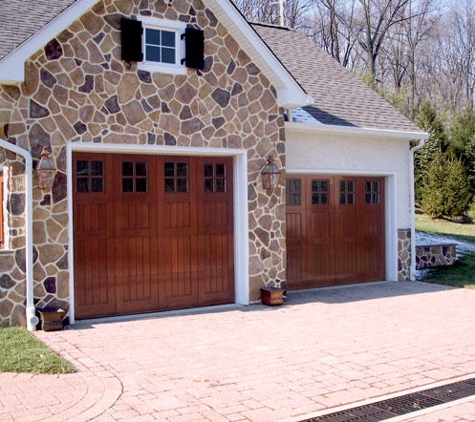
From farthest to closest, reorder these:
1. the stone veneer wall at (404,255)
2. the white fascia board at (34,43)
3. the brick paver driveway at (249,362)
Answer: the stone veneer wall at (404,255)
the white fascia board at (34,43)
the brick paver driveway at (249,362)

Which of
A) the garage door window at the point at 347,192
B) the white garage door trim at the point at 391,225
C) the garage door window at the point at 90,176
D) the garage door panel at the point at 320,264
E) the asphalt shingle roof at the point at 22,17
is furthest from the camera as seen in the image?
the white garage door trim at the point at 391,225

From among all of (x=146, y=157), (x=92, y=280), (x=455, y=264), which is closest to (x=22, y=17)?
(x=146, y=157)

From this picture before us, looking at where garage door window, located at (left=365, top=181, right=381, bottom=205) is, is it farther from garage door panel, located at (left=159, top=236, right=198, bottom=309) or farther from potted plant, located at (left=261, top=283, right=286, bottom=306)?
garage door panel, located at (left=159, top=236, right=198, bottom=309)

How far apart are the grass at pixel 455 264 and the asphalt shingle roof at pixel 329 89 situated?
3.74 m

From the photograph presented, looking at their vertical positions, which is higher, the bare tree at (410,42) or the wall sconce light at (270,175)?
the bare tree at (410,42)

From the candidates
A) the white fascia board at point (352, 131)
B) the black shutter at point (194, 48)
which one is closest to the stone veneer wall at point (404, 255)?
the white fascia board at point (352, 131)

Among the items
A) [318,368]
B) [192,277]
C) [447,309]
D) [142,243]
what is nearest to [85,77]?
[142,243]

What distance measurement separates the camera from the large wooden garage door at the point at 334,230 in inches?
508

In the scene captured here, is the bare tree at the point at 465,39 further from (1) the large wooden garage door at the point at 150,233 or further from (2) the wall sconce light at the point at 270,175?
(1) the large wooden garage door at the point at 150,233

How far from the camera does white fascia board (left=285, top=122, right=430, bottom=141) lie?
12344 mm

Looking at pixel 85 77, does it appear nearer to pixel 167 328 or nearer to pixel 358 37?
pixel 167 328

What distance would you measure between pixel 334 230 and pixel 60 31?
24.1 feet

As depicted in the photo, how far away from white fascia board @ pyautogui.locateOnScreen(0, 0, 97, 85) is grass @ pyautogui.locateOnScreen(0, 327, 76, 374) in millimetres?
3819

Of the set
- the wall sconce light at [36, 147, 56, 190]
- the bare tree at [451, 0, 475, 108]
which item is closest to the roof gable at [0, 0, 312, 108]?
the wall sconce light at [36, 147, 56, 190]
